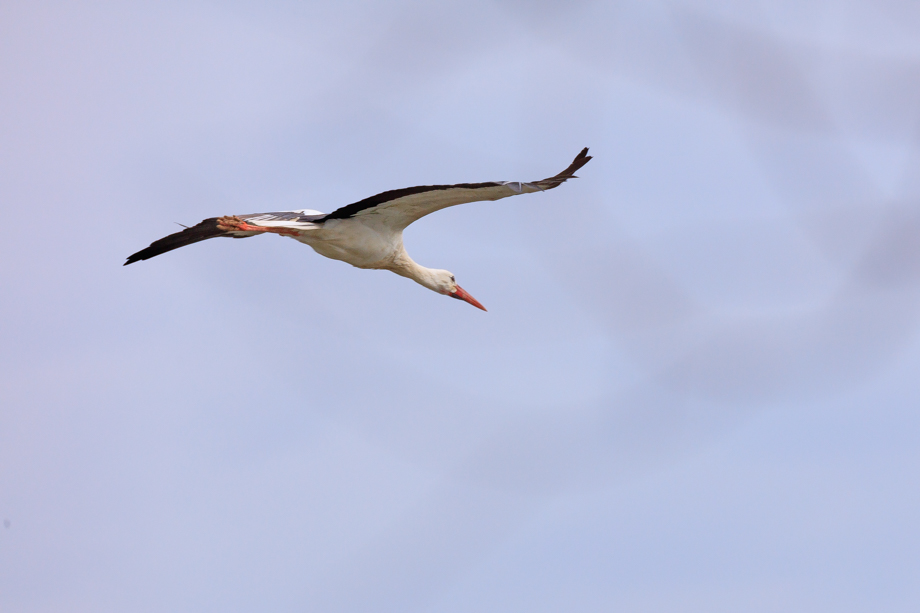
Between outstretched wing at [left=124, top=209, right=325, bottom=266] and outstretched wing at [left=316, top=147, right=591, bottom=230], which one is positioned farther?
outstretched wing at [left=124, top=209, right=325, bottom=266]

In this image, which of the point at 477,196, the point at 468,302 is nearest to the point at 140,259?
the point at 477,196

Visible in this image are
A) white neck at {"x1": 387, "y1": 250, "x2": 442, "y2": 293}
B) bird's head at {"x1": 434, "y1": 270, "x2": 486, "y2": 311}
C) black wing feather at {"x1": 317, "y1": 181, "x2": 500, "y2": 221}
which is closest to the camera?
black wing feather at {"x1": 317, "y1": 181, "x2": 500, "y2": 221}

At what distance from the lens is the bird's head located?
1811 centimetres

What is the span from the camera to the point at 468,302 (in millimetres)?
18906

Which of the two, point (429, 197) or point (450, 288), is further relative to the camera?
point (450, 288)

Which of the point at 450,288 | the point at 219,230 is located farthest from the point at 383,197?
the point at 450,288

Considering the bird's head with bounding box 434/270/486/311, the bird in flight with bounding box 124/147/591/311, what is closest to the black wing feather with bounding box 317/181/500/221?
the bird in flight with bounding box 124/147/591/311

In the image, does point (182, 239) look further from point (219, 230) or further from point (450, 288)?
point (450, 288)

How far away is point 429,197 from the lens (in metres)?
13.9

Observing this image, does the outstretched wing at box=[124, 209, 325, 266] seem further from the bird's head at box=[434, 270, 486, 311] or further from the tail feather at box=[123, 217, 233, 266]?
the bird's head at box=[434, 270, 486, 311]

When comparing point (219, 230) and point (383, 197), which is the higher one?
point (383, 197)

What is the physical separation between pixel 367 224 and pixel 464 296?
13.6ft

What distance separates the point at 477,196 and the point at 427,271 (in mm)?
4454

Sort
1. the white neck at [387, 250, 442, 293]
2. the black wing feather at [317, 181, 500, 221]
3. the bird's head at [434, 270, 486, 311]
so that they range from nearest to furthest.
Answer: the black wing feather at [317, 181, 500, 221] → the white neck at [387, 250, 442, 293] → the bird's head at [434, 270, 486, 311]
